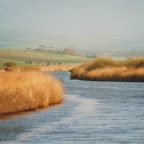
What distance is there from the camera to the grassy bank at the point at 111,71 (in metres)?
61.2

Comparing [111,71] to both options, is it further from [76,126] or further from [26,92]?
[76,126]

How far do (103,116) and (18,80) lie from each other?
6.44 metres

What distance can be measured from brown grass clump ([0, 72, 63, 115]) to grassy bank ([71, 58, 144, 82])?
1142 inches

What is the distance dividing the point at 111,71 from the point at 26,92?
1503 inches

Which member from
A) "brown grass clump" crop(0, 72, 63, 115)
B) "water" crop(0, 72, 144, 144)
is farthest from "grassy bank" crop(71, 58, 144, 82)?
"water" crop(0, 72, 144, 144)

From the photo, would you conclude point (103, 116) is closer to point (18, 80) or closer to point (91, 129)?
point (91, 129)

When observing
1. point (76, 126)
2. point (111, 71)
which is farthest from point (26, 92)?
point (111, 71)

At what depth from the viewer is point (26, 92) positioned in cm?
2678

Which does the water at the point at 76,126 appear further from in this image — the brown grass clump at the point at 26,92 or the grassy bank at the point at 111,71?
the grassy bank at the point at 111,71

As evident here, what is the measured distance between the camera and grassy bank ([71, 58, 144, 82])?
2411 inches

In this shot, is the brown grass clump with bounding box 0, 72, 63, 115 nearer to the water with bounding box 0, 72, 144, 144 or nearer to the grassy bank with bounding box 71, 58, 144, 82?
the water with bounding box 0, 72, 144, 144

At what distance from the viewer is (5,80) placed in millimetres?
28484

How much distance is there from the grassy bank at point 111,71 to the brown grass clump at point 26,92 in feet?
95.1

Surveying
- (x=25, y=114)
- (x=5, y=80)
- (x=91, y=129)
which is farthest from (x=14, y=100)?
(x=91, y=129)
